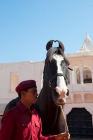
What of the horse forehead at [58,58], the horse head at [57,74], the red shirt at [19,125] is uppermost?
the horse forehead at [58,58]

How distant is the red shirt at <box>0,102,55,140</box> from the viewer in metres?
1.77

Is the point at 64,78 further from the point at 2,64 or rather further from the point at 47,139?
the point at 2,64

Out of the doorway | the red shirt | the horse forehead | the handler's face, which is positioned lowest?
the doorway

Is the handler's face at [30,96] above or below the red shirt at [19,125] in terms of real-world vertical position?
above

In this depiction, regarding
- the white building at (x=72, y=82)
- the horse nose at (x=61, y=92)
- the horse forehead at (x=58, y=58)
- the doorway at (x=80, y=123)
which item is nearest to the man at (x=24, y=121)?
the horse nose at (x=61, y=92)

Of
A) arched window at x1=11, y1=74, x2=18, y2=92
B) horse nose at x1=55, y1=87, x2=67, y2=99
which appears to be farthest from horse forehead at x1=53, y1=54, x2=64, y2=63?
arched window at x1=11, y1=74, x2=18, y2=92

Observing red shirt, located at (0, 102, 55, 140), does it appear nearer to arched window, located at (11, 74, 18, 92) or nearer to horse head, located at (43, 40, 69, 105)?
horse head, located at (43, 40, 69, 105)

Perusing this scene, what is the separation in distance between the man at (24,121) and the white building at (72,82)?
13821mm

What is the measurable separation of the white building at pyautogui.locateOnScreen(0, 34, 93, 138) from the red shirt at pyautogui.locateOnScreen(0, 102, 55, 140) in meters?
13.9

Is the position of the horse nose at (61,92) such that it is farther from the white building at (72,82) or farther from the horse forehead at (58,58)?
the white building at (72,82)

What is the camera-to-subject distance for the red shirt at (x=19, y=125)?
177 cm

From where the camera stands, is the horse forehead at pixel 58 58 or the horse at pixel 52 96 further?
the horse forehead at pixel 58 58

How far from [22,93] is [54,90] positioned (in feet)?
1.38

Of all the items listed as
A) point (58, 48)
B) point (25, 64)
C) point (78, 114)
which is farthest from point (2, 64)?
point (58, 48)
